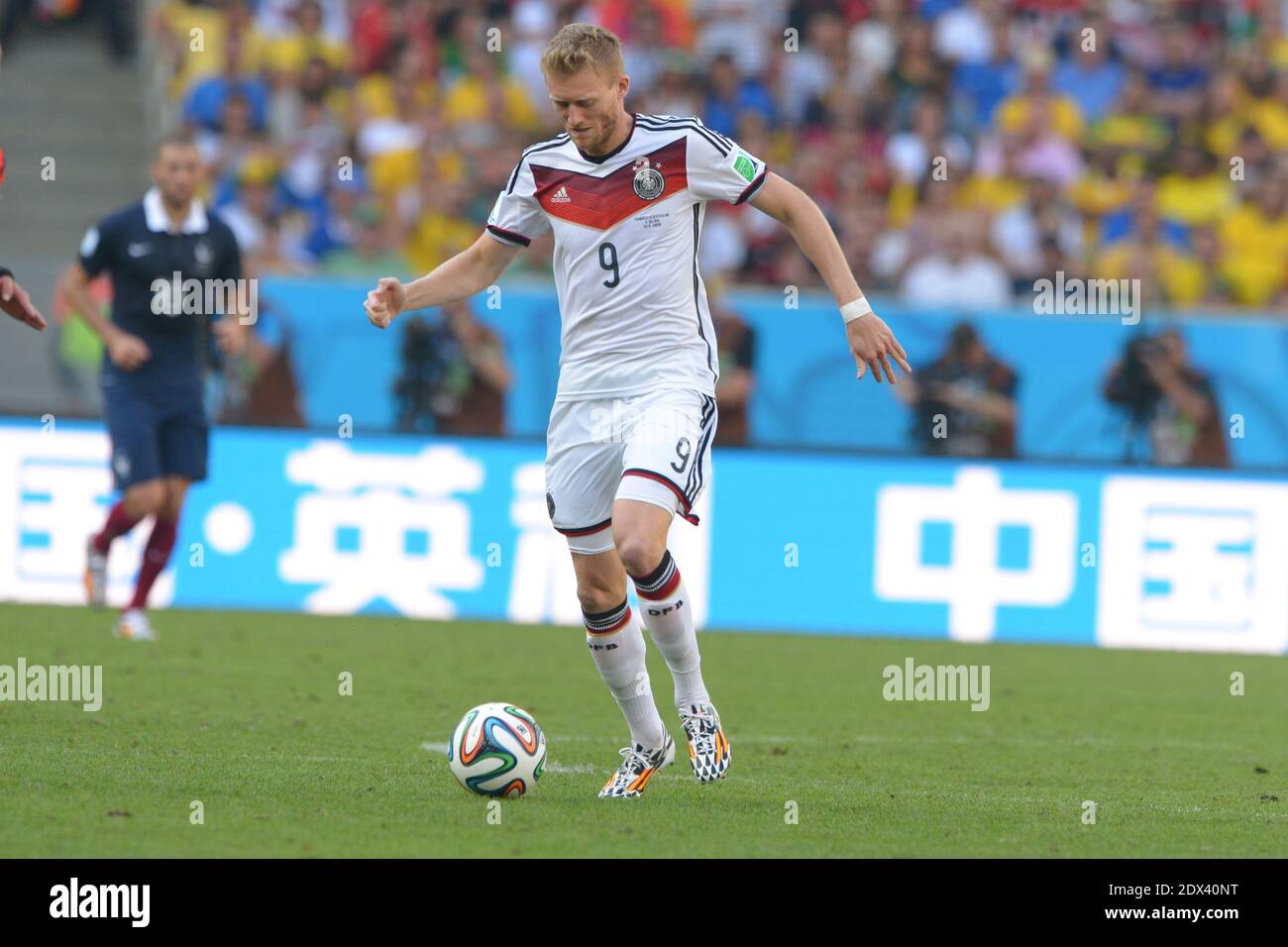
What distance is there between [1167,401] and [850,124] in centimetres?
468

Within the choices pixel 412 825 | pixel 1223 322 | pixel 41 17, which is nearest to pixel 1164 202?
pixel 1223 322

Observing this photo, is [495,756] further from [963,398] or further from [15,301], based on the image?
[963,398]

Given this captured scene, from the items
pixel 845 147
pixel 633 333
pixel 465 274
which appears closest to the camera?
pixel 633 333

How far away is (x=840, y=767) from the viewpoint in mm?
7805

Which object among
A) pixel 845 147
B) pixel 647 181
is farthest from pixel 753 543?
pixel 647 181

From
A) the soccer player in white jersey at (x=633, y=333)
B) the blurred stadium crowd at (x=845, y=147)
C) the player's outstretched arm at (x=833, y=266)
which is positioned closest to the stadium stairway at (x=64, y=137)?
the blurred stadium crowd at (x=845, y=147)

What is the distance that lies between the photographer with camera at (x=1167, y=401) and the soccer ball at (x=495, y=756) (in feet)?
29.0

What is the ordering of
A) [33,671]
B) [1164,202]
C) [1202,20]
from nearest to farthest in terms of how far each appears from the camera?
[33,671], [1164,202], [1202,20]

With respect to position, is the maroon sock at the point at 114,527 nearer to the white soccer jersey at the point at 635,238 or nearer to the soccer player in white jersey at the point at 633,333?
the soccer player in white jersey at the point at 633,333

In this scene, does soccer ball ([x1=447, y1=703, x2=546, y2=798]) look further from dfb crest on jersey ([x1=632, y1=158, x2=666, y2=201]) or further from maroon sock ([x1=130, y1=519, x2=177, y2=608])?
maroon sock ([x1=130, y1=519, x2=177, y2=608])

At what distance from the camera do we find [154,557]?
11.8 meters

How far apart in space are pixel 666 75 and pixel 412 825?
518 inches

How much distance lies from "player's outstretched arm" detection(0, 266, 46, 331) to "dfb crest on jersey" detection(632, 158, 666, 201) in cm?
245

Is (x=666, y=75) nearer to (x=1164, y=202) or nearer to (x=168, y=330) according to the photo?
(x=1164, y=202)
